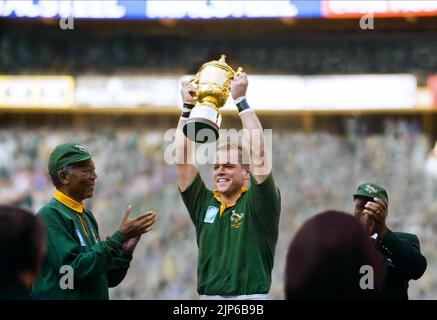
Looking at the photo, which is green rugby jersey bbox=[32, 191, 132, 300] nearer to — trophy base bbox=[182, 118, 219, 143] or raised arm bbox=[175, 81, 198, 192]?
raised arm bbox=[175, 81, 198, 192]

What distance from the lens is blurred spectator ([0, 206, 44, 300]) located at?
3.03 metres

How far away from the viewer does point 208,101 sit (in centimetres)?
477

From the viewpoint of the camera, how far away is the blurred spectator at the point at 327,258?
2602mm

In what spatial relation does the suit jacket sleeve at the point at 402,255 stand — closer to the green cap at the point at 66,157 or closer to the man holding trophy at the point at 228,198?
the man holding trophy at the point at 228,198

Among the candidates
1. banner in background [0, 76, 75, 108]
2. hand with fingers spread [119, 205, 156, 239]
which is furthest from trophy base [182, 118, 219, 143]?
banner in background [0, 76, 75, 108]

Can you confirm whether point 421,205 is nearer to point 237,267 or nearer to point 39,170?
point 39,170

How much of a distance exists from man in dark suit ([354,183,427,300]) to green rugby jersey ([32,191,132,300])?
1.31m

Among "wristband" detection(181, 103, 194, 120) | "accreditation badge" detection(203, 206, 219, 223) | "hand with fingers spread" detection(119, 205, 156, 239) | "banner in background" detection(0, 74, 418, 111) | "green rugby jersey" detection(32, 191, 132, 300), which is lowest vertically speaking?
"green rugby jersey" detection(32, 191, 132, 300)

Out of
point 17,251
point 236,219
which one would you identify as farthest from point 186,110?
point 17,251

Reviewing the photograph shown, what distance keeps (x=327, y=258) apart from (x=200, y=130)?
2123mm

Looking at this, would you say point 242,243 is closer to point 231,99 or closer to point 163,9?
point 231,99

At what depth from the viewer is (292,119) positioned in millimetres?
9664
